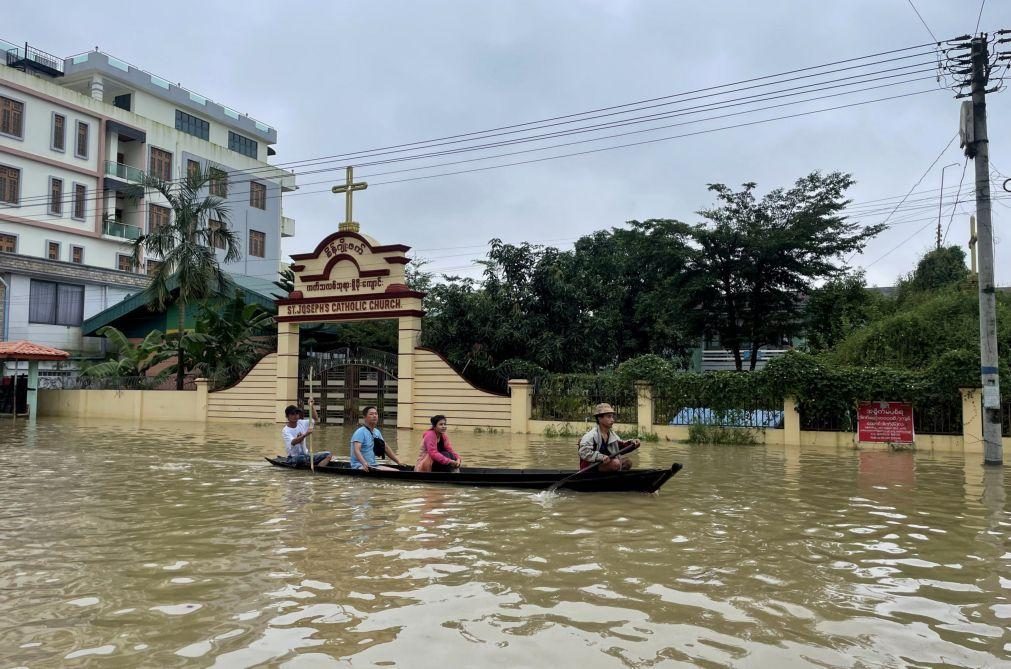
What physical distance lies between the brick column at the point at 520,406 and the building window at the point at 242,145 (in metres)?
35.0

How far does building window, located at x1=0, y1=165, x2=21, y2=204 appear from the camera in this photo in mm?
34469

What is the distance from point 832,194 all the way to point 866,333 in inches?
254

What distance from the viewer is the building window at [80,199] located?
37.5 m

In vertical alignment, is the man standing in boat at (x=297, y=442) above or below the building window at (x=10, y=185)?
below

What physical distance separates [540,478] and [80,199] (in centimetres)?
3648

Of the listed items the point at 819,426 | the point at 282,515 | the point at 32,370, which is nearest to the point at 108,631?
the point at 282,515

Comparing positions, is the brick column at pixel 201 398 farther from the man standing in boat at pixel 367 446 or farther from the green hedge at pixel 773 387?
the man standing in boat at pixel 367 446

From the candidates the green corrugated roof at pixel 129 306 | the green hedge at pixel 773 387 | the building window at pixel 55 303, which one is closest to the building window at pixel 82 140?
the building window at pixel 55 303

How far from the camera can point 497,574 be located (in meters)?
6.36

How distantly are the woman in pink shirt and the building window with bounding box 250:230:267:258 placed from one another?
125ft

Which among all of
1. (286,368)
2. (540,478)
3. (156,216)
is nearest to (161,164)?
(156,216)

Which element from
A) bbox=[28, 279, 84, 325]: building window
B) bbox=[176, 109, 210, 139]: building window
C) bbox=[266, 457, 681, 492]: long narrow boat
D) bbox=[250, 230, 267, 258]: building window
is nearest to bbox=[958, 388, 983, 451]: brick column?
bbox=[266, 457, 681, 492]: long narrow boat

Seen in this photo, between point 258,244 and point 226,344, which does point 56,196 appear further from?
point 226,344

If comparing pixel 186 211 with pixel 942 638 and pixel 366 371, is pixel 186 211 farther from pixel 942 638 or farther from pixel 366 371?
pixel 942 638
